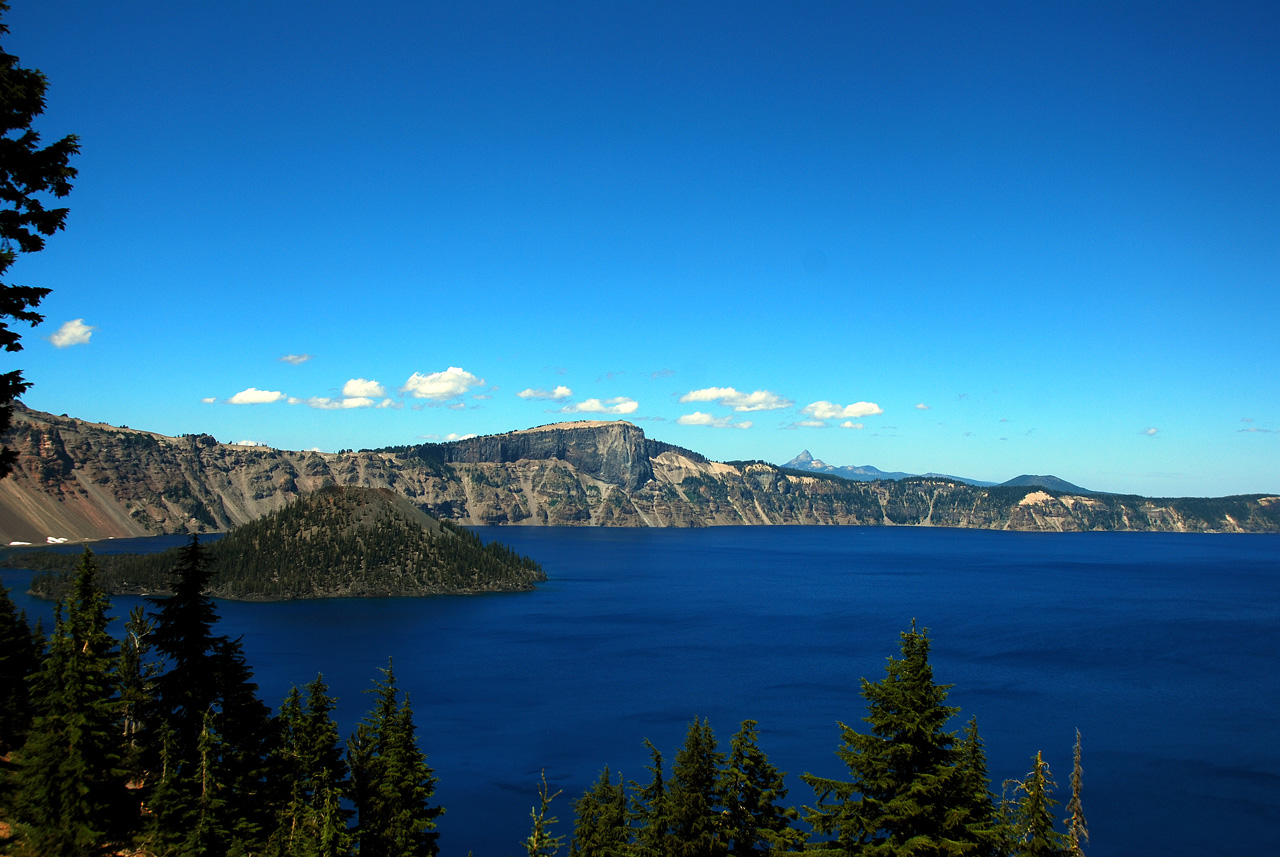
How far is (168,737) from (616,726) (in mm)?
60842

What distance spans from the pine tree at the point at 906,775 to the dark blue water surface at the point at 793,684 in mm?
45282

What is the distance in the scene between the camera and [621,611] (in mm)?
168625

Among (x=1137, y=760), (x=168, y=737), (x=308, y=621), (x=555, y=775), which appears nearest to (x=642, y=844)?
(x=168, y=737)

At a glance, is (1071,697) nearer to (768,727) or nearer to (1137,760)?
(1137,760)

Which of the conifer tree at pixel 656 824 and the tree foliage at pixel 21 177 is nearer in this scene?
the tree foliage at pixel 21 177

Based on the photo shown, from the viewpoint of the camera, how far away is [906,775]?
57.9 ft

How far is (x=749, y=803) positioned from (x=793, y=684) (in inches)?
3278

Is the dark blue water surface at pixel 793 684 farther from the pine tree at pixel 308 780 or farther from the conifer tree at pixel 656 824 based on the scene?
the conifer tree at pixel 656 824

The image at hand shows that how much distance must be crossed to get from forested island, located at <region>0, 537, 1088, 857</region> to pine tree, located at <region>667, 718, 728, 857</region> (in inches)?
2.0

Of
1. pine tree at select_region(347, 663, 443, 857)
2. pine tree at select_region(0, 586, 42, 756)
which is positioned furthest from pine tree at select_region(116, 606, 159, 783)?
pine tree at select_region(347, 663, 443, 857)

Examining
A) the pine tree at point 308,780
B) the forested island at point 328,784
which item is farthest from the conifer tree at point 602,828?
the pine tree at point 308,780

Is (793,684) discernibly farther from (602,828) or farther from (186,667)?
(186,667)

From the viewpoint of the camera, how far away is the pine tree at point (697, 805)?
76.7ft

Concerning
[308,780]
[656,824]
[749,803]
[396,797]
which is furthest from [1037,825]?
[308,780]
